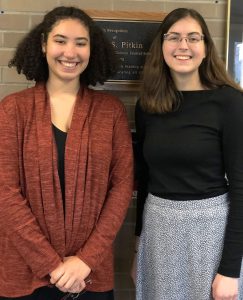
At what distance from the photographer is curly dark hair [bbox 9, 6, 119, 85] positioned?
160 cm

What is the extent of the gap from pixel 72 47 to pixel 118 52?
493 mm

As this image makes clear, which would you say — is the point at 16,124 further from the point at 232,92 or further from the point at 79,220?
the point at 232,92

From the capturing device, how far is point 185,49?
5.06ft

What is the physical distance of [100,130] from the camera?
157 centimetres

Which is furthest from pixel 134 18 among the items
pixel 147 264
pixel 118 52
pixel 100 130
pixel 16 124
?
pixel 147 264

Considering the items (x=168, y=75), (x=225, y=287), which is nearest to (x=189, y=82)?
(x=168, y=75)

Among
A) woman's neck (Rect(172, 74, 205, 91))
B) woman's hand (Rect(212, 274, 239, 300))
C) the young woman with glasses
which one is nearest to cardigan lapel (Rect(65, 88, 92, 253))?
the young woman with glasses

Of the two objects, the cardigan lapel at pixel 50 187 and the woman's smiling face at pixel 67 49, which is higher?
the woman's smiling face at pixel 67 49

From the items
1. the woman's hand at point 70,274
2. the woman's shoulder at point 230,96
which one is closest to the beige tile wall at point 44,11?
the woman's shoulder at point 230,96

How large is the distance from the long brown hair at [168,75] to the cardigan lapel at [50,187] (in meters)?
0.43

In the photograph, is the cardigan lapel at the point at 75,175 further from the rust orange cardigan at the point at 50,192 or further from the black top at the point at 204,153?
the black top at the point at 204,153

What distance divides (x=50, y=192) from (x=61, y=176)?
8 centimetres

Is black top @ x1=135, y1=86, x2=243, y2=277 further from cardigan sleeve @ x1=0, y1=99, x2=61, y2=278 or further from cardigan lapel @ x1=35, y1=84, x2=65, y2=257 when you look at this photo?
cardigan sleeve @ x1=0, y1=99, x2=61, y2=278

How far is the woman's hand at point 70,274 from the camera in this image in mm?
1465
